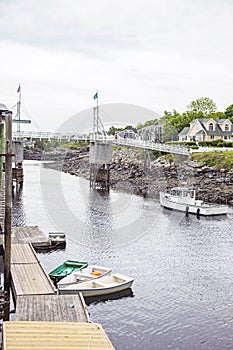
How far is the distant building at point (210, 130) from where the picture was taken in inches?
3875

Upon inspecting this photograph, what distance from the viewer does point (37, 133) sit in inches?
3147

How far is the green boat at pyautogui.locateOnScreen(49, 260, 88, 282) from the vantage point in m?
25.2

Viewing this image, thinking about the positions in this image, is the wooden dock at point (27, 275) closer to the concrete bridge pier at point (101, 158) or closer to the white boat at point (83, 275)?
the white boat at point (83, 275)

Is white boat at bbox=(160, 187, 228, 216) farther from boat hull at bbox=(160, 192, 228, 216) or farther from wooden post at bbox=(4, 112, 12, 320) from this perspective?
wooden post at bbox=(4, 112, 12, 320)

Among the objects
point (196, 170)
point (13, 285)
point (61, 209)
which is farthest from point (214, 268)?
point (196, 170)

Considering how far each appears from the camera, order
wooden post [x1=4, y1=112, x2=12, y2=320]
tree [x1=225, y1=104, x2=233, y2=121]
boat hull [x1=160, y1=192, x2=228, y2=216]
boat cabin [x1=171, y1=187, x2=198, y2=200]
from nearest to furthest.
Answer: wooden post [x1=4, y1=112, x2=12, y2=320] < boat hull [x1=160, y1=192, x2=228, y2=216] < boat cabin [x1=171, y1=187, x2=198, y2=200] < tree [x1=225, y1=104, x2=233, y2=121]

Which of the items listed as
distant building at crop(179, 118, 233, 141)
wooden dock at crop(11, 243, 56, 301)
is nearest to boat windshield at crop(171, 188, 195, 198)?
wooden dock at crop(11, 243, 56, 301)

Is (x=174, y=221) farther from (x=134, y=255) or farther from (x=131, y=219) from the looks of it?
(x=134, y=255)

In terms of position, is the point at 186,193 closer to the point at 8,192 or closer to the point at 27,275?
the point at 27,275

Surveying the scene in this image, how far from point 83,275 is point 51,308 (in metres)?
5.75

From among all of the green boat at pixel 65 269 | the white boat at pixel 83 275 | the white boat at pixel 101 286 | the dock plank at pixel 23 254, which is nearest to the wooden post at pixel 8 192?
the white boat at pixel 101 286

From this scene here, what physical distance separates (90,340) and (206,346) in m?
5.53

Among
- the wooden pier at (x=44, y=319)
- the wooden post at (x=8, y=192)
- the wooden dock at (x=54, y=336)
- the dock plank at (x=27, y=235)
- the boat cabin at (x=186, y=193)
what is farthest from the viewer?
the boat cabin at (x=186, y=193)

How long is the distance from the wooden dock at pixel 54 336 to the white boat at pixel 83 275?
6.53 metres
